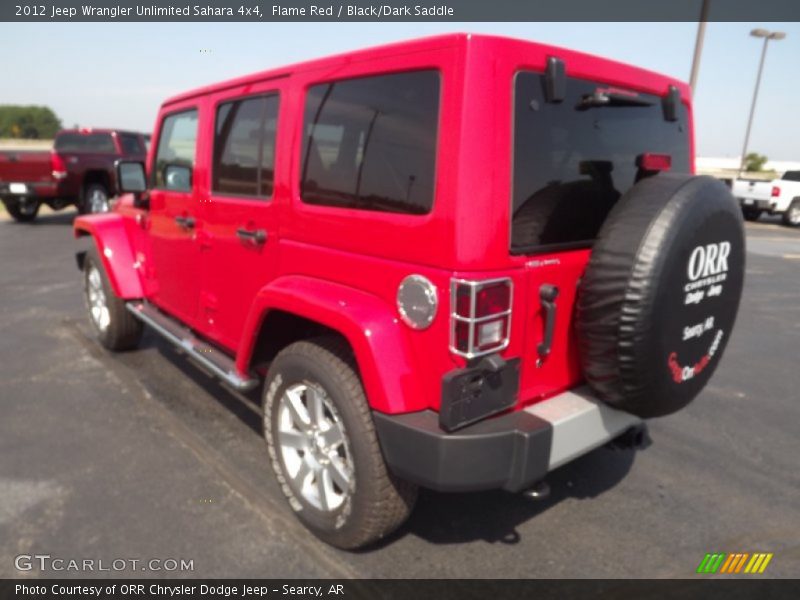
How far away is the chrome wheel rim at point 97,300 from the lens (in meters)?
4.77

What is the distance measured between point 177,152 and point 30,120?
417 feet

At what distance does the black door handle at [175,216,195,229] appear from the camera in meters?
3.46

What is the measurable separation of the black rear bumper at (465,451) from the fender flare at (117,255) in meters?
3.07

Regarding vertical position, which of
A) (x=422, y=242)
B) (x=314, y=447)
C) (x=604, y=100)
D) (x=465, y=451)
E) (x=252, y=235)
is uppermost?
(x=604, y=100)

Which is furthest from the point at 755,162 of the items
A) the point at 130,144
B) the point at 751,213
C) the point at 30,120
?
the point at 30,120

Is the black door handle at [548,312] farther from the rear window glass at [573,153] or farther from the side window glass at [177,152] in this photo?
the side window glass at [177,152]

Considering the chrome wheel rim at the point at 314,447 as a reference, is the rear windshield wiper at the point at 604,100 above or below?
above

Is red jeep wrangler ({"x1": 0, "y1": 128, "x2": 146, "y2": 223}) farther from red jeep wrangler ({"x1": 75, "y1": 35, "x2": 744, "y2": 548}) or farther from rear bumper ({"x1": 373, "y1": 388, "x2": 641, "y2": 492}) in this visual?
rear bumper ({"x1": 373, "y1": 388, "x2": 641, "y2": 492})

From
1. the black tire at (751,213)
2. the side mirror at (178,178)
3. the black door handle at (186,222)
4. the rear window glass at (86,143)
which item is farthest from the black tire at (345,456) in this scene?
the black tire at (751,213)

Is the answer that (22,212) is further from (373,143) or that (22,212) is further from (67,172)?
(373,143)

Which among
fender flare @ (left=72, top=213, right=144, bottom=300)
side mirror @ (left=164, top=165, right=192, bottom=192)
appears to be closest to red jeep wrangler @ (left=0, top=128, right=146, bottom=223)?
fender flare @ (left=72, top=213, right=144, bottom=300)

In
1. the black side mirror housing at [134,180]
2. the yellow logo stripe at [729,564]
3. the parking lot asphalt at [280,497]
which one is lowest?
the parking lot asphalt at [280,497]

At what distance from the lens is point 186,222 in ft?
11.5

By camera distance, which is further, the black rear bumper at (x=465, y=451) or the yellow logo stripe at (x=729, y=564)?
the yellow logo stripe at (x=729, y=564)
